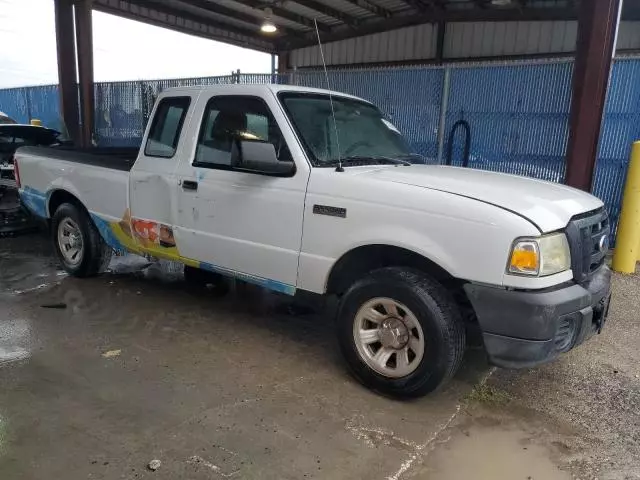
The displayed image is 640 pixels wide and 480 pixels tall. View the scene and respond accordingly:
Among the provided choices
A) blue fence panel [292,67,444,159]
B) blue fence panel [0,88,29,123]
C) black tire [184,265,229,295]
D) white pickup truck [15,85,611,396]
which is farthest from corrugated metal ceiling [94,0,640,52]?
white pickup truck [15,85,611,396]

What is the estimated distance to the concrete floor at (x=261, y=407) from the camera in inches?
103

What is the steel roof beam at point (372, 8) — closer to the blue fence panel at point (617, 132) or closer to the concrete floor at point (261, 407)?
the blue fence panel at point (617, 132)

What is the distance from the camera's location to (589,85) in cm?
640

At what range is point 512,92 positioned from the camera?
7098mm

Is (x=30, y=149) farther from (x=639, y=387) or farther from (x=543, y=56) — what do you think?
(x=543, y=56)

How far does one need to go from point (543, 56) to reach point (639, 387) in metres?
14.2

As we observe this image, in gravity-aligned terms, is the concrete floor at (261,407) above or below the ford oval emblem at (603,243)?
below

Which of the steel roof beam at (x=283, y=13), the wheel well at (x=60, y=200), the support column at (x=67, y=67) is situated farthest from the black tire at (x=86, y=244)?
the steel roof beam at (x=283, y=13)

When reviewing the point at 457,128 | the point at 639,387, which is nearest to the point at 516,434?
the point at 639,387

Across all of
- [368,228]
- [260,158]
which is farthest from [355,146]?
[368,228]

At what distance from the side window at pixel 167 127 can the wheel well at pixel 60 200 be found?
4.72 feet

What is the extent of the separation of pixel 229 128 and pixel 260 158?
75cm

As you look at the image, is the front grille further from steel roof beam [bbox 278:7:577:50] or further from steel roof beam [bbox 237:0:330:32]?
steel roof beam [bbox 278:7:577:50]

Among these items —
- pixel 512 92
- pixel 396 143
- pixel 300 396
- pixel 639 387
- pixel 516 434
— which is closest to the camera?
pixel 516 434
